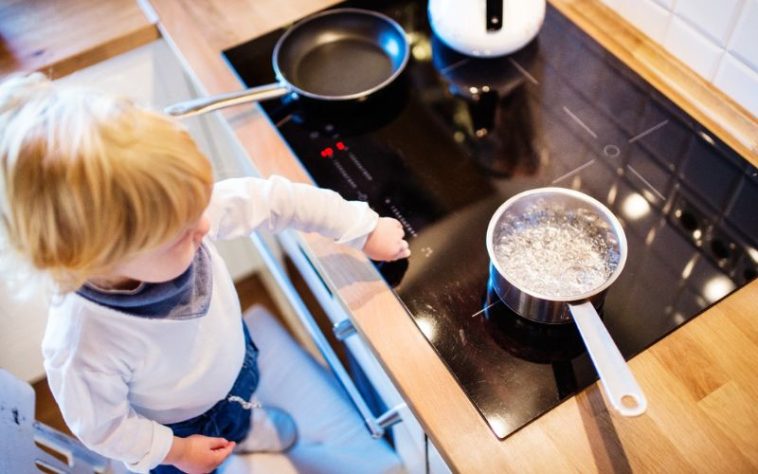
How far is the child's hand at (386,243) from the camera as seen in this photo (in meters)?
0.78

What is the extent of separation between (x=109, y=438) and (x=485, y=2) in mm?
728

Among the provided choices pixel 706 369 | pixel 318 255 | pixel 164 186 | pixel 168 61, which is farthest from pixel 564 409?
pixel 168 61

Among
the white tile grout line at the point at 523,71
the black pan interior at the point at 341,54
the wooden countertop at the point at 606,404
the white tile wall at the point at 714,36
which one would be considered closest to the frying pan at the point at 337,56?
the black pan interior at the point at 341,54

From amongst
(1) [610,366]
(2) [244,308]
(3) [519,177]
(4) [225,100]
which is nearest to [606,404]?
(1) [610,366]

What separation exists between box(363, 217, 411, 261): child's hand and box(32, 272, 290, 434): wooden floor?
0.46 meters

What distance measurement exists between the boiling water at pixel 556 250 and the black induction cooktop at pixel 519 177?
0.05 meters

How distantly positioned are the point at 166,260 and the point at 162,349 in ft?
0.54

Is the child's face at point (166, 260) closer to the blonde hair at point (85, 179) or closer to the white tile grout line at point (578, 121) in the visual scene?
the blonde hair at point (85, 179)

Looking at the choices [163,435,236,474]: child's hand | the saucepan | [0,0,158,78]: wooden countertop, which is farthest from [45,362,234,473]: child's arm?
[0,0,158,78]: wooden countertop

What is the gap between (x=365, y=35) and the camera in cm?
104

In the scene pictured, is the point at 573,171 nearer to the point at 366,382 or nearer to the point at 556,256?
the point at 556,256

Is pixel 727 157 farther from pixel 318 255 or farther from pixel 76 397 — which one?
pixel 76 397

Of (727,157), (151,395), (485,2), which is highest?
(485,2)

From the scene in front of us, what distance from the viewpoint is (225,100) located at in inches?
36.3
